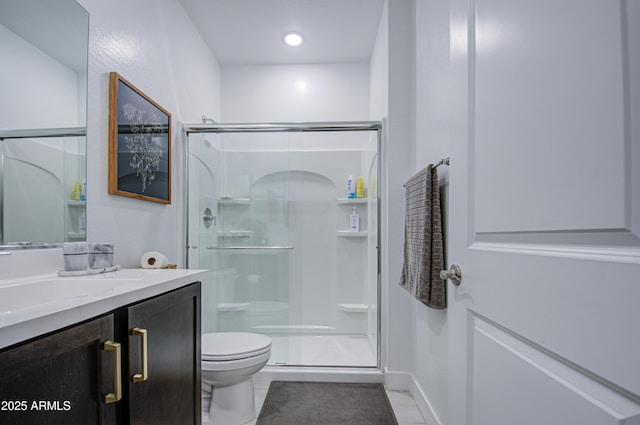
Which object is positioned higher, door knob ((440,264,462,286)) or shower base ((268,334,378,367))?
door knob ((440,264,462,286))

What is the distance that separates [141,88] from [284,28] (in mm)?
1334

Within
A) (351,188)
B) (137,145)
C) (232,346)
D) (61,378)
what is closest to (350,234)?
(351,188)

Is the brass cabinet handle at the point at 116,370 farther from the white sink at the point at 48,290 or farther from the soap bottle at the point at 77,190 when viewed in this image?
the soap bottle at the point at 77,190

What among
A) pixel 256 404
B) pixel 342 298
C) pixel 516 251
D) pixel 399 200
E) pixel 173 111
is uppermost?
pixel 173 111

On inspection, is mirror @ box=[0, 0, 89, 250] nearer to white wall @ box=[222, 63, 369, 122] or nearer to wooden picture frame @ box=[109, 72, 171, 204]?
wooden picture frame @ box=[109, 72, 171, 204]

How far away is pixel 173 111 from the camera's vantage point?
84.7 inches

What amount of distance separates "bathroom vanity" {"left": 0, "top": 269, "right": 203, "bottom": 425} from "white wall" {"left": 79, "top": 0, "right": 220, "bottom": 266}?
20.5 inches

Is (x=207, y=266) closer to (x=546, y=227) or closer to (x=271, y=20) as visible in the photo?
(x=271, y=20)

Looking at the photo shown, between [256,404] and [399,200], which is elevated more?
[399,200]

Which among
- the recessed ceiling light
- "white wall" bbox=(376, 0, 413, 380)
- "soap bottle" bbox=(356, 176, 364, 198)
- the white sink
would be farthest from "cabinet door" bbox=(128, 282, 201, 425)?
the recessed ceiling light

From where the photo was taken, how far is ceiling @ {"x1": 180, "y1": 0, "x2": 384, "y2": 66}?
2303 millimetres

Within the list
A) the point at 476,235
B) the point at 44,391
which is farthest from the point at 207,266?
the point at 476,235

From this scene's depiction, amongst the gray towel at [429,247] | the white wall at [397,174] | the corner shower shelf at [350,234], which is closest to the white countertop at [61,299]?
the gray towel at [429,247]

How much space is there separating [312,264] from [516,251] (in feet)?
8.58
